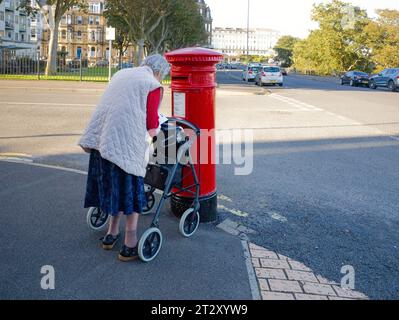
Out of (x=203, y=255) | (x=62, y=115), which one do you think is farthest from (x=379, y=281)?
(x=62, y=115)

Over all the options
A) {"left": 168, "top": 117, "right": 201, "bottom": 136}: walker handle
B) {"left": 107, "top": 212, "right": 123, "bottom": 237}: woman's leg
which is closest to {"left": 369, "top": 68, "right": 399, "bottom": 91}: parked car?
{"left": 168, "top": 117, "right": 201, "bottom": 136}: walker handle

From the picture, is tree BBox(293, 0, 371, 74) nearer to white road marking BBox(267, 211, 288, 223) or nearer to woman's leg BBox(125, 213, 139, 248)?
white road marking BBox(267, 211, 288, 223)

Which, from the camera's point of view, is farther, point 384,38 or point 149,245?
point 384,38

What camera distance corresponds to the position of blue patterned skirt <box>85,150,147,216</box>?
3.52 metres

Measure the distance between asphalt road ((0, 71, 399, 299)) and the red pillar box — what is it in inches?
20.3

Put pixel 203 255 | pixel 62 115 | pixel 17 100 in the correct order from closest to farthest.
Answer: pixel 203 255
pixel 62 115
pixel 17 100

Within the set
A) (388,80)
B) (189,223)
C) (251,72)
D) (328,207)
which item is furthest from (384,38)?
(189,223)

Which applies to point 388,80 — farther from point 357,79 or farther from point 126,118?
point 126,118

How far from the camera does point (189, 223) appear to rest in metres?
4.23

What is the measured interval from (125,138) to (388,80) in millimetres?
34275

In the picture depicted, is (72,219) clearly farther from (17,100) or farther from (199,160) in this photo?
(17,100)

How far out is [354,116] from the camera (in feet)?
47.9
